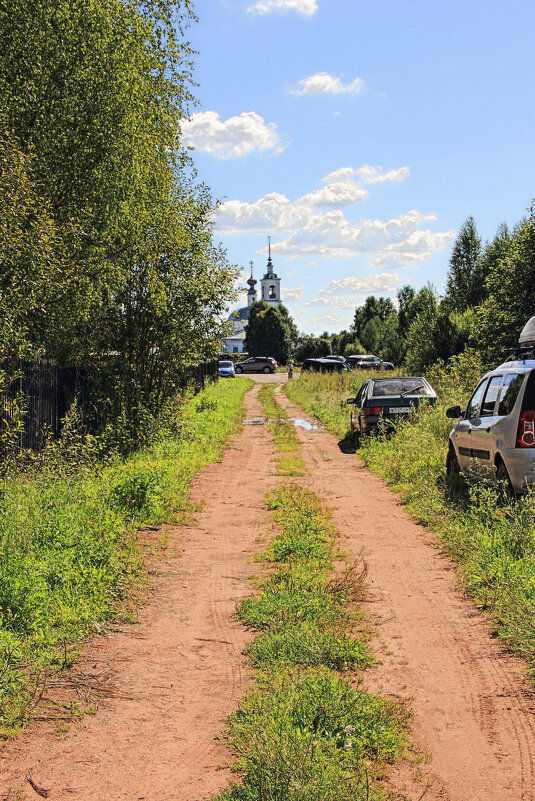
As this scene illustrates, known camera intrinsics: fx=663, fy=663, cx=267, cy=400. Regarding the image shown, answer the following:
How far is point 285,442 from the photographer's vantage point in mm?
16719

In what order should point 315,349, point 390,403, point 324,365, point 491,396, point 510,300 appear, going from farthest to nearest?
point 315,349
point 324,365
point 510,300
point 390,403
point 491,396

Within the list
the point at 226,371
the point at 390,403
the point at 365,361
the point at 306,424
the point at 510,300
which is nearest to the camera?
the point at 390,403

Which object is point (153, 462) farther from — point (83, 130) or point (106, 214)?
point (83, 130)

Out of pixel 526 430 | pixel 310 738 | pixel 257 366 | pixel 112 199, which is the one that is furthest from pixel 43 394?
pixel 257 366

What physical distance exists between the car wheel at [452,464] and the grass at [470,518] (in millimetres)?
167

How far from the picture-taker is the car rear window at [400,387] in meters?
15.7

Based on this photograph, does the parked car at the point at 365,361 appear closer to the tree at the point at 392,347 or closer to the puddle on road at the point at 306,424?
the tree at the point at 392,347

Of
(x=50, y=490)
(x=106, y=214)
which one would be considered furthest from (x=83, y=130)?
(x=50, y=490)

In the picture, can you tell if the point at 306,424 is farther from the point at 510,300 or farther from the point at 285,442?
the point at 510,300

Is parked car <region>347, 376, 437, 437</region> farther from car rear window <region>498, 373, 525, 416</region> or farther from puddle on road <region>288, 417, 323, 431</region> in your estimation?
car rear window <region>498, 373, 525, 416</region>

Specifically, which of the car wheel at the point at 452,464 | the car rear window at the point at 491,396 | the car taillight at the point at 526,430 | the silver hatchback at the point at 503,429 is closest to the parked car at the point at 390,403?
the car wheel at the point at 452,464

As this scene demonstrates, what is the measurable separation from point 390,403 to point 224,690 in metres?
11.4

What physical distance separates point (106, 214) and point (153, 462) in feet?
15.4

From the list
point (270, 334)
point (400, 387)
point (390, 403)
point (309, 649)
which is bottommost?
point (309, 649)
